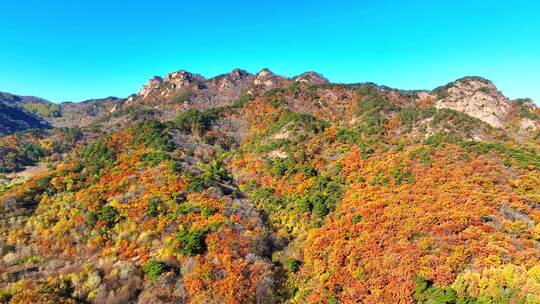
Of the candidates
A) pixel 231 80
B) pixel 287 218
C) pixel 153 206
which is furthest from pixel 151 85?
pixel 287 218

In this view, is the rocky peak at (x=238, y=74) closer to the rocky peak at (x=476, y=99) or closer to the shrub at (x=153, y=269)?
the rocky peak at (x=476, y=99)

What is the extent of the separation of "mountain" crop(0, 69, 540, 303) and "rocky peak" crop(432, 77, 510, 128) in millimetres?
16592

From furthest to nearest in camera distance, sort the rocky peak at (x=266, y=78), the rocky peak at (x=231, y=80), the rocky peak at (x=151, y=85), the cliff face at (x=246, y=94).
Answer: the rocky peak at (x=151, y=85)
the rocky peak at (x=231, y=80)
the rocky peak at (x=266, y=78)
the cliff face at (x=246, y=94)

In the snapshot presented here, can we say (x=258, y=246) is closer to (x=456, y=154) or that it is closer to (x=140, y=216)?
(x=140, y=216)

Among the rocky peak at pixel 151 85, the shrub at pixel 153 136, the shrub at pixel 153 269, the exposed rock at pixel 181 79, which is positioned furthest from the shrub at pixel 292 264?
the rocky peak at pixel 151 85

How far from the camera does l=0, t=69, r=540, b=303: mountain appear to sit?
2509cm

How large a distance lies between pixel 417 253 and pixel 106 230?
31499mm

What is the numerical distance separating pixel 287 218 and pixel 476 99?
7843 centimetres

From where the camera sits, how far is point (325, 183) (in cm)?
4528

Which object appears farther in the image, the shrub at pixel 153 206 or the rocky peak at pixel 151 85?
the rocky peak at pixel 151 85

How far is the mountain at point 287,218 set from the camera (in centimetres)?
2509

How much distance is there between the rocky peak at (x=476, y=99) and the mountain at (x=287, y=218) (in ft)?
54.4

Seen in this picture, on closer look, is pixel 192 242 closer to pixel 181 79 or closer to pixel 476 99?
pixel 476 99

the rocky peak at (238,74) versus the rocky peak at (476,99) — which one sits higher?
the rocky peak at (238,74)
